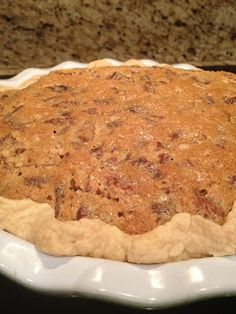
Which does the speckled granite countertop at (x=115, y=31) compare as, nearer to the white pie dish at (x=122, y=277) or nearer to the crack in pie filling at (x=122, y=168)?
the crack in pie filling at (x=122, y=168)

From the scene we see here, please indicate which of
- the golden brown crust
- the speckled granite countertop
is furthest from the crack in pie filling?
the speckled granite countertop

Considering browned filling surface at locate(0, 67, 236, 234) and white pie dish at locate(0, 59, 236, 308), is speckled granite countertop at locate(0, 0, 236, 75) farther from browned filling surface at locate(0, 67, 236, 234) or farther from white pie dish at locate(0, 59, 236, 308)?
white pie dish at locate(0, 59, 236, 308)

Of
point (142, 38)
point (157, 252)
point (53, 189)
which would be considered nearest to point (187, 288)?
point (157, 252)

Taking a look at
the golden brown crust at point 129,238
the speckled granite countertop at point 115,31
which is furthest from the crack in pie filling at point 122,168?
the speckled granite countertop at point 115,31

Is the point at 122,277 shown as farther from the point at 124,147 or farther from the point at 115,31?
the point at 115,31

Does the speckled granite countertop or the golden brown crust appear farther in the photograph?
the speckled granite countertop

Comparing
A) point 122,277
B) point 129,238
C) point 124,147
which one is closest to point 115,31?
point 124,147
